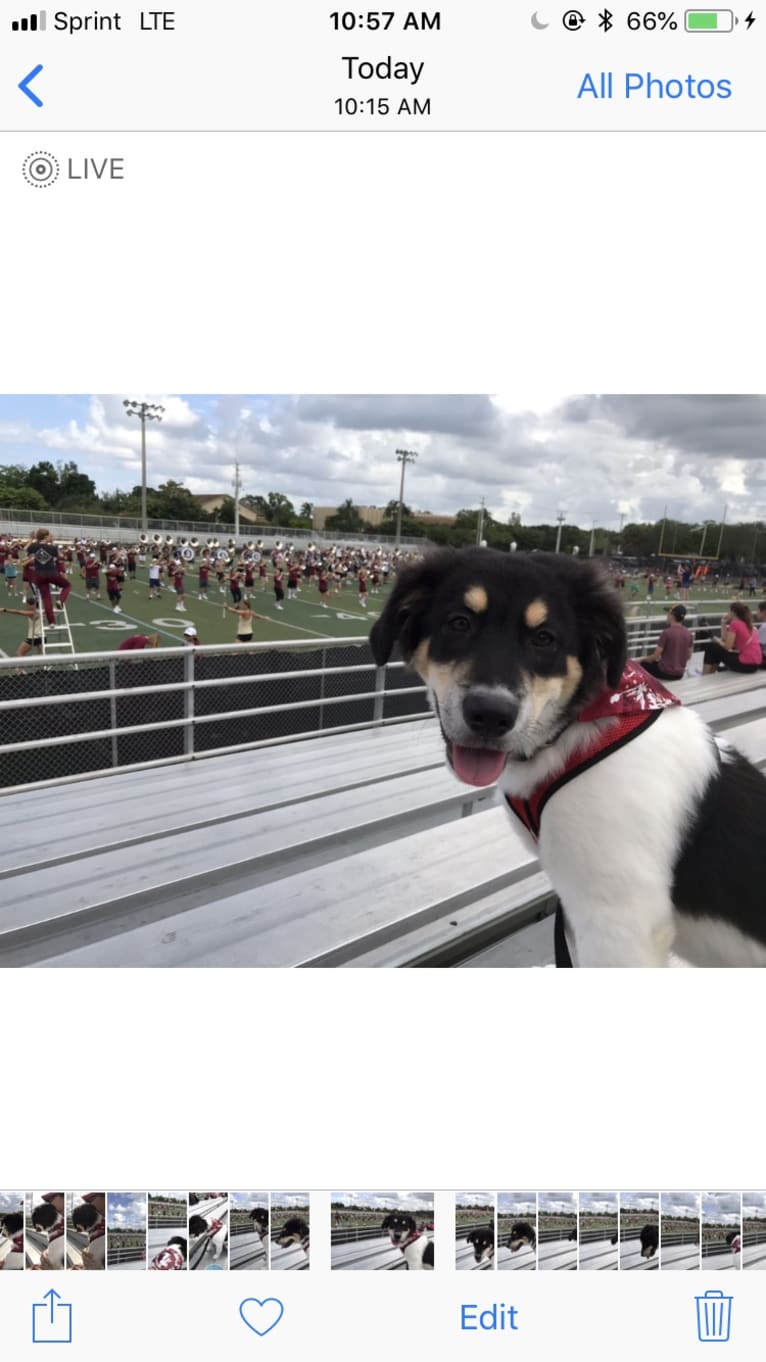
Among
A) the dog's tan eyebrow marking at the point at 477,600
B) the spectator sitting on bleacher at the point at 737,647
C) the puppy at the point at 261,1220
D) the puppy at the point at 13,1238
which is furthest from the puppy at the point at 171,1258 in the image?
the spectator sitting on bleacher at the point at 737,647

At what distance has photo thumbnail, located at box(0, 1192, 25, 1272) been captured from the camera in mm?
1151

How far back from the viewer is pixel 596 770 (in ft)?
5.11

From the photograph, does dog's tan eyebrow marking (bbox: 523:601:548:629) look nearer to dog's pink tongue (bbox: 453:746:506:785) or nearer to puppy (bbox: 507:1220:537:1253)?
dog's pink tongue (bbox: 453:746:506:785)

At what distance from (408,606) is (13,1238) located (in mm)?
1417

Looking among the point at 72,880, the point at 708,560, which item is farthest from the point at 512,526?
the point at 708,560

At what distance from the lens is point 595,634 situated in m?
1.59

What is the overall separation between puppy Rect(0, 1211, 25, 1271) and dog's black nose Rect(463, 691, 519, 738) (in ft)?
3.86

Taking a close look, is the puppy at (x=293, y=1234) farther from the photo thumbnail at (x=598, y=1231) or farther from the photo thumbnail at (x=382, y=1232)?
the photo thumbnail at (x=598, y=1231)
